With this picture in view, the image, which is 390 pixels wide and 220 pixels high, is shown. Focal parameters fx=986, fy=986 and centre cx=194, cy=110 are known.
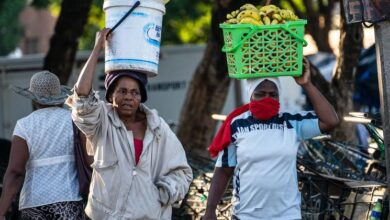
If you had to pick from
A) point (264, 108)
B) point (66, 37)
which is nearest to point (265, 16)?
point (264, 108)

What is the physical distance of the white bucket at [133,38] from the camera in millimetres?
6004

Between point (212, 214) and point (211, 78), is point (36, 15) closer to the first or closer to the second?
point (211, 78)

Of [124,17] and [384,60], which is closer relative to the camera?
[384,60]

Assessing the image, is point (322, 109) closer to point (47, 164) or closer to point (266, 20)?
point (266, 20)

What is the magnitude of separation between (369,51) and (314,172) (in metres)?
8.29

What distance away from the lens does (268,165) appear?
5816mm

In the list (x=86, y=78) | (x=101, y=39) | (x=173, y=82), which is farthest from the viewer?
(x=173, y=82)

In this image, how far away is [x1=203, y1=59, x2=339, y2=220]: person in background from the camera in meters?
5.81

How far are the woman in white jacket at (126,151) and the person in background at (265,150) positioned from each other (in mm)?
319

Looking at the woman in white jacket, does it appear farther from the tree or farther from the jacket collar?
the tree

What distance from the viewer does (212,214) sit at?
6039 mm

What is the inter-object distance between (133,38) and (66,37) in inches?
284

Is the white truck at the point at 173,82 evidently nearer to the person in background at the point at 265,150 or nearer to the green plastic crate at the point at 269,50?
the person in background at the point at 265,150

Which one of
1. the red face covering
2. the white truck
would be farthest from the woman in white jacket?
the white truck
